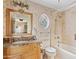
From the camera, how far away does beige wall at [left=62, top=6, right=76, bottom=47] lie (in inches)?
159

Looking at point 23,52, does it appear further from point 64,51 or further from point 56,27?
point 56,27

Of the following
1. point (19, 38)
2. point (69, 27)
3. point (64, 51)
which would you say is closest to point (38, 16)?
point (19, 38)

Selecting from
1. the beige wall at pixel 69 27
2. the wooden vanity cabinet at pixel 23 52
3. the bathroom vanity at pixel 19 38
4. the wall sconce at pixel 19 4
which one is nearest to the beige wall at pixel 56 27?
the beige wall at pixel 69 27

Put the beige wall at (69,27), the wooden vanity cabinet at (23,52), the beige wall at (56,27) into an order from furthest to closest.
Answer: the beige wall at (56,27), the beige wall at (69,27), the wooden vanity cabinet at (23,52)

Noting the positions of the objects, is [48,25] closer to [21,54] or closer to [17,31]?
[17,31]

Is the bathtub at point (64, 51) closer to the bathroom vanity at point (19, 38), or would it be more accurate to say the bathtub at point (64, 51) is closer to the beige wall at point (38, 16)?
the beige wall at point (38, 16)

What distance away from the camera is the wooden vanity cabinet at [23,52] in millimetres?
2112

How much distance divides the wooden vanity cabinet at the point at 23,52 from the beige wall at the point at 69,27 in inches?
67.0

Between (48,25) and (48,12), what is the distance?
0.46 meters

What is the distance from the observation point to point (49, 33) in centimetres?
420

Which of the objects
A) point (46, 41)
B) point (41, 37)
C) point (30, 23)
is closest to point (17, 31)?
point (30, 23)

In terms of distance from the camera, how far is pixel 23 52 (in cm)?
242

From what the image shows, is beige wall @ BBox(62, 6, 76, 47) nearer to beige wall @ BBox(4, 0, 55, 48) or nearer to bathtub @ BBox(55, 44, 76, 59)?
bathtub @ BBox(55, 44, 76, 59)

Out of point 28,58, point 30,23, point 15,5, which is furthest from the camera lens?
point 30,23
